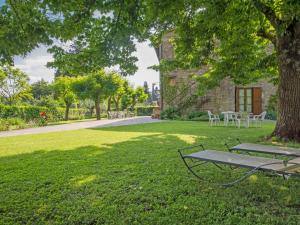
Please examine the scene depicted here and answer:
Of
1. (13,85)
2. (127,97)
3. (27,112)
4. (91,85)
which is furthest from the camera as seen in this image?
(127,97)

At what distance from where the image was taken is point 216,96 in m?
18.9

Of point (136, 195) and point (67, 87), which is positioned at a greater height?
point (67, 87)

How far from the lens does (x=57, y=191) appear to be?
333cm

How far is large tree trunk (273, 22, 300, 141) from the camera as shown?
21.8 feet

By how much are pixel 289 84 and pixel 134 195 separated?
598cm

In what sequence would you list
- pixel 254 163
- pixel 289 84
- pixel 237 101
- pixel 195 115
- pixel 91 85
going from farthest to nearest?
1. pixel 91 85
2. pixel 237 101
3. pixel 195 115
4. pixel 289 84
5. pixel 254 163

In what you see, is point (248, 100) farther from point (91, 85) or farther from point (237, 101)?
point (91, 85)

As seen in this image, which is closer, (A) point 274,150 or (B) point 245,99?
(A) point 274,150

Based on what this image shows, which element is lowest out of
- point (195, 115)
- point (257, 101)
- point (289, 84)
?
point (195, 115)

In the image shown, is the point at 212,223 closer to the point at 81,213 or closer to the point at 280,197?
the point at 280,197

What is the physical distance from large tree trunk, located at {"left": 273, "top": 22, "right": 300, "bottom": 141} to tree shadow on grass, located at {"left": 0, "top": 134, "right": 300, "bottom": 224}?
4017 millimetres

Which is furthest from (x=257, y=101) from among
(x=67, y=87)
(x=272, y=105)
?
(x=67, y=87)

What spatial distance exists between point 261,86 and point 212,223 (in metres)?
17.7

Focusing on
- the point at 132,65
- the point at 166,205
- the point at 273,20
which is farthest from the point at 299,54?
the point at 166,205
